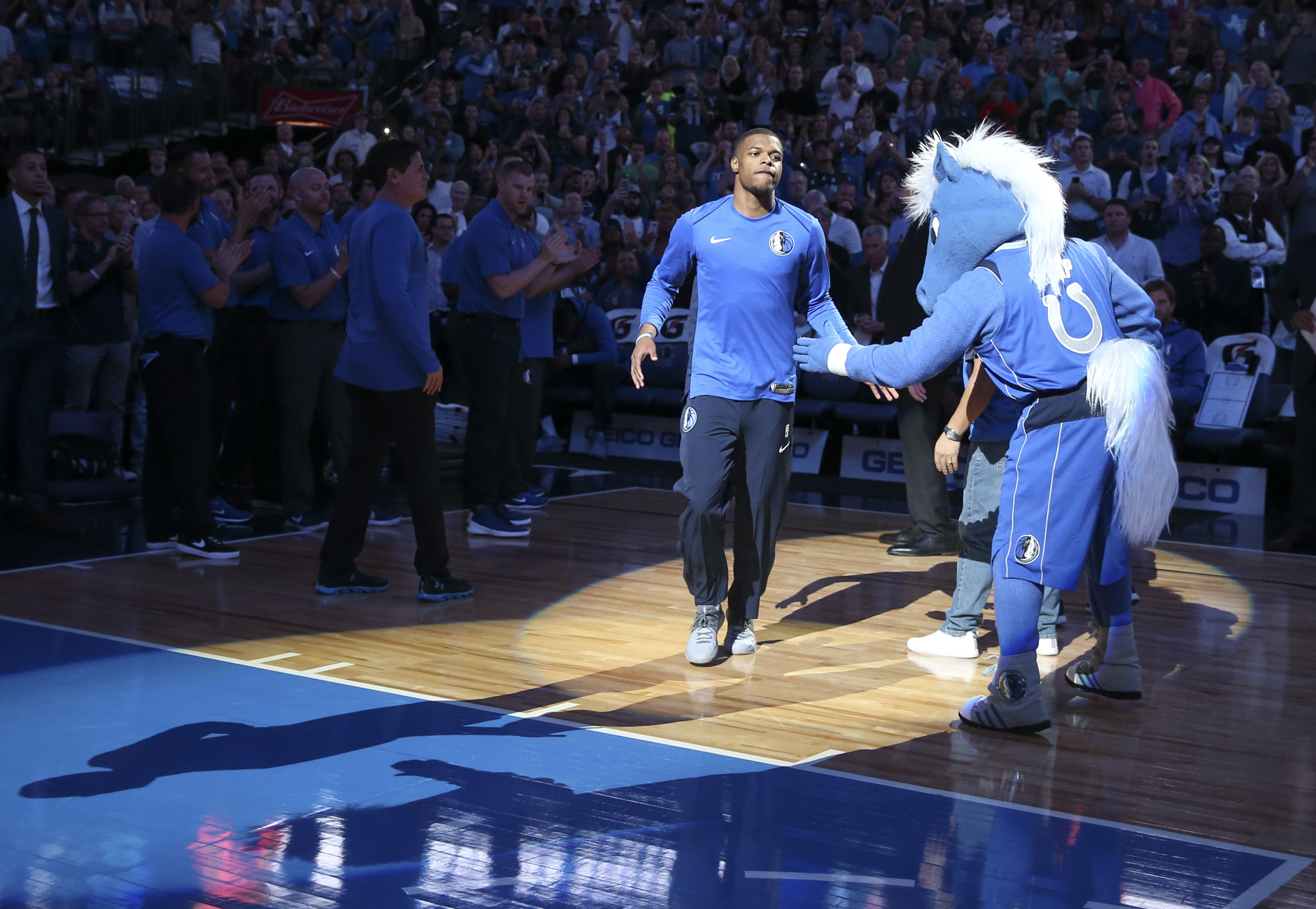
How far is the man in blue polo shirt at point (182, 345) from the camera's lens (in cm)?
667

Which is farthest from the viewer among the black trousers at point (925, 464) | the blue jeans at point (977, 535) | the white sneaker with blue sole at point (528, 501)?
the white sneaker with blue sole at point (528, 501)

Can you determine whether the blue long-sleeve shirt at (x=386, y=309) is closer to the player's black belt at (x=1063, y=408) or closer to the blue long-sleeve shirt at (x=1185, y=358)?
the player's black belt at (x=1063, y=408)

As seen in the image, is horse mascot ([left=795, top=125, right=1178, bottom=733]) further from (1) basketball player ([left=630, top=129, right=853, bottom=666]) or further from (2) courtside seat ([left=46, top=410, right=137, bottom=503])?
(2) courtside seat ([left=46, top=410, right=137, bottom=503])

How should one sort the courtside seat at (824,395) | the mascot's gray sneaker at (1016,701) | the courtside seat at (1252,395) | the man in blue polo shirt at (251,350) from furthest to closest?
the courtside seat at (824,395), the courtside seat at (1252,395), the man in blue polo shirt at (251,350), the mascot's gray sneaker at (1016,701)

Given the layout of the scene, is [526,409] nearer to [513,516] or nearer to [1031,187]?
[513,516]

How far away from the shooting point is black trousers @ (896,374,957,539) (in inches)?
284

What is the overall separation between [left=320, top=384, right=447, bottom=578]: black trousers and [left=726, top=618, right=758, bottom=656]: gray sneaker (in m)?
1.40

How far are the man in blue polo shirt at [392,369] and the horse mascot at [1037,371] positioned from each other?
213 cm

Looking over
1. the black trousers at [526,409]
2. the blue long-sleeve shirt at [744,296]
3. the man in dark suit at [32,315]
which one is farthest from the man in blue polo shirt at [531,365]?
the blue long-sleeve shirt at [744,296]

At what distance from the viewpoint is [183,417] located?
670 centimetres

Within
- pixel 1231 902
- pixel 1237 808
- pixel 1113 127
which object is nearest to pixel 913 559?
pixel 1237 808

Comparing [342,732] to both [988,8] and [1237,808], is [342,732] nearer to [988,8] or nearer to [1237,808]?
[1237,808]

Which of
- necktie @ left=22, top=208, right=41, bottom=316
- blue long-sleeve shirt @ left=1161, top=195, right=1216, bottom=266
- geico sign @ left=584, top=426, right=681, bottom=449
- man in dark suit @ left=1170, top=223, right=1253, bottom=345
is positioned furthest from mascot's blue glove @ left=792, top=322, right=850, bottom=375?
blue long-sleeve shirt @ left=1161, top=195, right=1216, bottom=266

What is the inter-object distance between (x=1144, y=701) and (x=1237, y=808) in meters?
1.06
